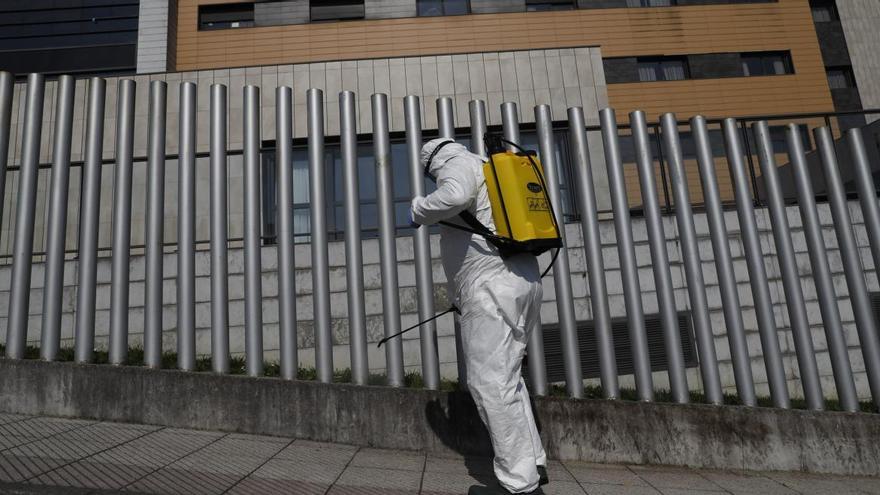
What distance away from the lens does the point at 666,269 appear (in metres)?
4.07

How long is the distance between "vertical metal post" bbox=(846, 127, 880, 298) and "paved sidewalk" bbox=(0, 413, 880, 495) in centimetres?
188

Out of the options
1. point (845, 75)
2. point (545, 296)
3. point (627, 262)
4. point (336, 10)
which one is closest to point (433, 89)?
point (545, 296)

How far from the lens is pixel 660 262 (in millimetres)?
4074

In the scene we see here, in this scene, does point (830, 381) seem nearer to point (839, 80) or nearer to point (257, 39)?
point (257, 39)

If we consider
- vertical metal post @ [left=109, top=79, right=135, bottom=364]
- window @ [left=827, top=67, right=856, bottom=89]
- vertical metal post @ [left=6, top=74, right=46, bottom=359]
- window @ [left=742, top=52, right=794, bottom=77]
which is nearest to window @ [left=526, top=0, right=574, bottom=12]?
window @ [left=742, top=52, right=794, bottom=77]

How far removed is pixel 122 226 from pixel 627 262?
4201 millimetres

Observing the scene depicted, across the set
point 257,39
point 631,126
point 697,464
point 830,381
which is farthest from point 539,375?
point 257,39

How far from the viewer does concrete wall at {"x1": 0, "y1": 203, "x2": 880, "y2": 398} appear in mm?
5523

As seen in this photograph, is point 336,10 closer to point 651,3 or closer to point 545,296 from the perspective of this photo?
point 651,3

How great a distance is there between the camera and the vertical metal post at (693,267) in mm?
3895

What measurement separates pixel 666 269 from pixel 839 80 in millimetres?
24915

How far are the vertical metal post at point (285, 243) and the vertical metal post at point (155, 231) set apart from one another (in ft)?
3.17

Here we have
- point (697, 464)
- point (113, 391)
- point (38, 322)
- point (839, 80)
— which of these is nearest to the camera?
point (697, 464)

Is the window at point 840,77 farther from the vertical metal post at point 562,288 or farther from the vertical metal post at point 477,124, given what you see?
the vertical metal post at point 477,124
